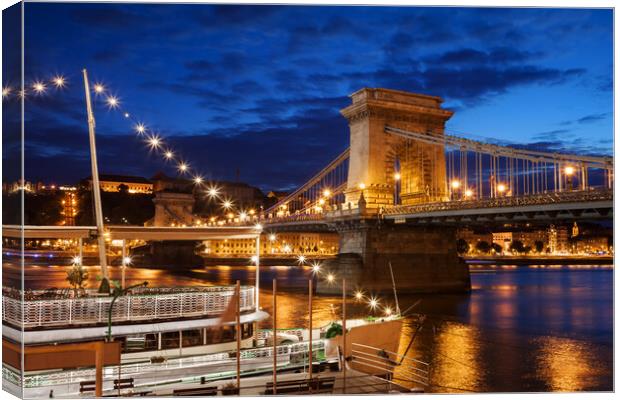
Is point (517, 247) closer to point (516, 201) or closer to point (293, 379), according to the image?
point (516, 201)

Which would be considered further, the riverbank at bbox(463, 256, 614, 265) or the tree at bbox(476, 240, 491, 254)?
the tree at bbox(476, 240, 491, 254)

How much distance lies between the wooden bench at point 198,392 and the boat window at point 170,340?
1553 millimetres

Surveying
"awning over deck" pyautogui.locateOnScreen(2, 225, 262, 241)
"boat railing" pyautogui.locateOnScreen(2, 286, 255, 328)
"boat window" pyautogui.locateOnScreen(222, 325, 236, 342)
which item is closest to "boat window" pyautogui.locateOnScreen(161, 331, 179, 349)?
"boat railing" pyautogui.locateOnScreen(2, 286, 255, 328)

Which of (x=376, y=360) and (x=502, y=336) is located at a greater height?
(x=376, y=360)

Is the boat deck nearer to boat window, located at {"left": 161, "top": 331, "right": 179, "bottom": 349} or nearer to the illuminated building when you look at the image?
boat window, located at {"left": 161, "top": 331, "right": 179, "bottom": 349}

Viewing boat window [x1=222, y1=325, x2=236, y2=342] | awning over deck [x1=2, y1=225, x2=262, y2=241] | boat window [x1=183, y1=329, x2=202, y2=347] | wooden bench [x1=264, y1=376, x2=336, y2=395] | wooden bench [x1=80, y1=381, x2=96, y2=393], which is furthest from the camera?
awning over deck [x1=2, y1=225, x2=262, y2=241]

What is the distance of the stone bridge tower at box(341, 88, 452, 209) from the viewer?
51.1 m

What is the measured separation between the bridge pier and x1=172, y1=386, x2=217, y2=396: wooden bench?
3196cm

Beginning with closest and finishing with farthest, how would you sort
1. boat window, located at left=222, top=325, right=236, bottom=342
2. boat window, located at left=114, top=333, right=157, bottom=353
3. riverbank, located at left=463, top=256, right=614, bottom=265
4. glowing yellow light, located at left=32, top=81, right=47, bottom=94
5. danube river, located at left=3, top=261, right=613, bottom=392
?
glowing yellow light, located at left=32, top=81, right=47, bottom=94 → boat window, located at left=114, top=333, right=157, bottom=353 → boat window, located at left=222, top=325, right=236, bottom=342 → danube river, located at left=3, top=261, right=613, bottom=392 → riverbank, located at left=463, top=256, right=614, bottom=265

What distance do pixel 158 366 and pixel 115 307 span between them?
1.51m

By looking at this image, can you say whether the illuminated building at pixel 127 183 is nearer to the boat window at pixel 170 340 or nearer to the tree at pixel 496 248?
the tree at pixel 496 248

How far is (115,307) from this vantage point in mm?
14898

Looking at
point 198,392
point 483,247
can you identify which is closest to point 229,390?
point 198,392

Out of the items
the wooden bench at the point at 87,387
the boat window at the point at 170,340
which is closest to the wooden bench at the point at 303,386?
the boat window at the point at 170,340
